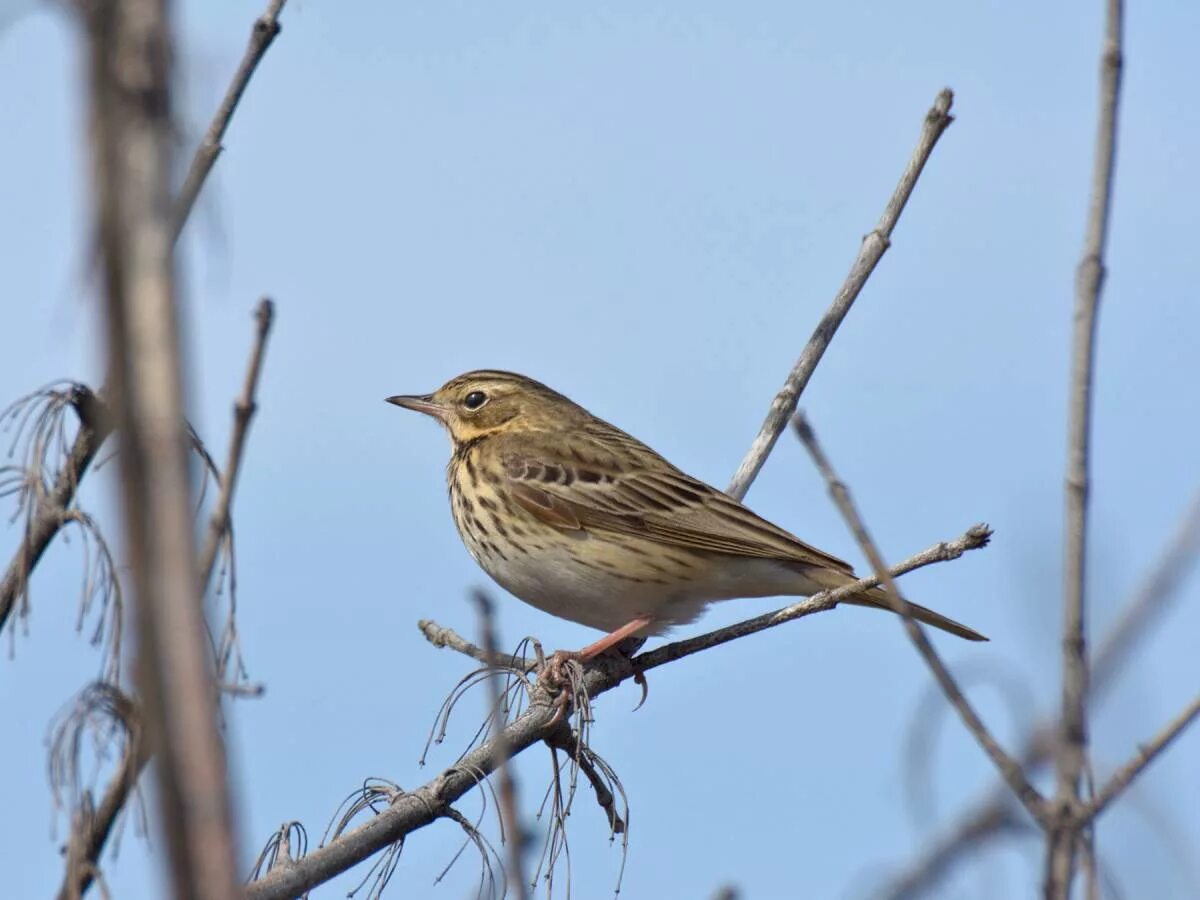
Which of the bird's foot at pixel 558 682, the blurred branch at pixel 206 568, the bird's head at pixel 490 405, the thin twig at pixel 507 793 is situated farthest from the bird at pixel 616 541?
the thin twig at pixel 507 793

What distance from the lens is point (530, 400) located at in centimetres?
1143

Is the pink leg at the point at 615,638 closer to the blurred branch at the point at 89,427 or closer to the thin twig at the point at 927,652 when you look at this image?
the blurred branch at the point at 89,427

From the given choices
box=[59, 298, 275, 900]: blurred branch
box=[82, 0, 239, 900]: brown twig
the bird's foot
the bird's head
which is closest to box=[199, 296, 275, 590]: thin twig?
box=[59, 298, 275, 900]: blurred branch

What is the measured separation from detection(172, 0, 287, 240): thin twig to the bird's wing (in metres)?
4.96

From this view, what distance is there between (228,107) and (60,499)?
126 centimetres

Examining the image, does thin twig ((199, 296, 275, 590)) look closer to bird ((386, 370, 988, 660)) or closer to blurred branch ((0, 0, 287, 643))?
blurred branch ((0, 0, 287, 643))

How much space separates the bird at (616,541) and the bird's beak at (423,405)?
0.79m

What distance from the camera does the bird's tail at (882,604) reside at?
8336mm

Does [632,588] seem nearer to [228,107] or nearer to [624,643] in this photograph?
[624,643]

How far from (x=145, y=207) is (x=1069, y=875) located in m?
1.69

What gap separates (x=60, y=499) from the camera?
14.4ft

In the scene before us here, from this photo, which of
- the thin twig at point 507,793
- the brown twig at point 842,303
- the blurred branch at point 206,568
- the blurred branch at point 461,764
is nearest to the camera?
the thin twig at point 507,793

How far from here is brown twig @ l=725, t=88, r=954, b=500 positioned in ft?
24.9

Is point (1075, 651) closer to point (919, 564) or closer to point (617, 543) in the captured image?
point (919, 564)
